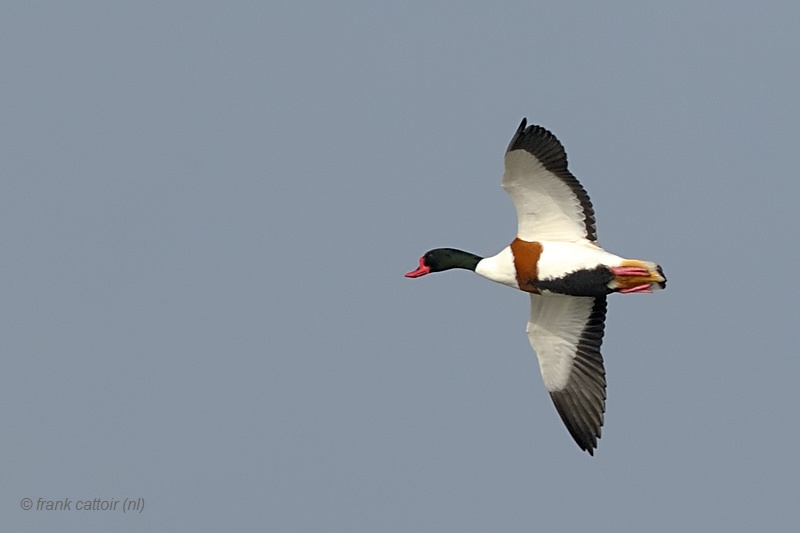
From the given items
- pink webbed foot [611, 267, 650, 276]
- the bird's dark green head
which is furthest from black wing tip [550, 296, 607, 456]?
the bird's dark green head

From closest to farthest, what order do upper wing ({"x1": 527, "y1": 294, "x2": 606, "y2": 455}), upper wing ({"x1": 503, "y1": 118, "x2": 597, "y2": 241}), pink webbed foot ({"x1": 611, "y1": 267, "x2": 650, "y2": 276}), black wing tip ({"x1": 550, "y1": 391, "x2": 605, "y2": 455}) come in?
pink webbed foot ({"x1": 611, "y1": 267, "x2": 650, "y2": 276})
upper wing ({"x1": 503, "y1": 118, "x2": 597, "y2": 241})
black wing tip ({"x1": 550, "y1": 391, "x2": 605, "y2": 455})
upper wing ({"x1": 527, "y1": 294, "x2": 606, "y2": 455})

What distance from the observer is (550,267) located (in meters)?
14.2

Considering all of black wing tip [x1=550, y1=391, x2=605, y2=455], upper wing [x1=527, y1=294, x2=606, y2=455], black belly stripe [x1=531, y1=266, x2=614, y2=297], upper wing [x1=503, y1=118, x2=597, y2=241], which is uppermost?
upper wing [x1=503, y1=118, x2=597, y2=241]

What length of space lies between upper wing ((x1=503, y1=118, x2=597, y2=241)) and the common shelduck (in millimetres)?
10

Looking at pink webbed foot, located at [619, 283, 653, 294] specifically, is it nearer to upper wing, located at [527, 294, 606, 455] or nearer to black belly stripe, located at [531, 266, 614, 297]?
black belly stripe, located at [531, 266, 614, 297]

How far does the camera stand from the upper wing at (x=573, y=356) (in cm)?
1491

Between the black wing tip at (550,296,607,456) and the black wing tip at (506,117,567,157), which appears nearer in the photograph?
the black wing tip at (506,117,567,157)

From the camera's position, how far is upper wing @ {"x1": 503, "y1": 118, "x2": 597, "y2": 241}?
45.7 ft

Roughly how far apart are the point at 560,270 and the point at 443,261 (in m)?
1.88

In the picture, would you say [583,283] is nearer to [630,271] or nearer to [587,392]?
[630,271]

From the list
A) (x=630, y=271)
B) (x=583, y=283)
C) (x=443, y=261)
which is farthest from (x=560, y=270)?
(x=443, y=261)

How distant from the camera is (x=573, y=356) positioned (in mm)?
15172

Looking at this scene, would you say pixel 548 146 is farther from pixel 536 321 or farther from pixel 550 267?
pixel 536 321

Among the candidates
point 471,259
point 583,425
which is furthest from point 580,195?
point 583,425
